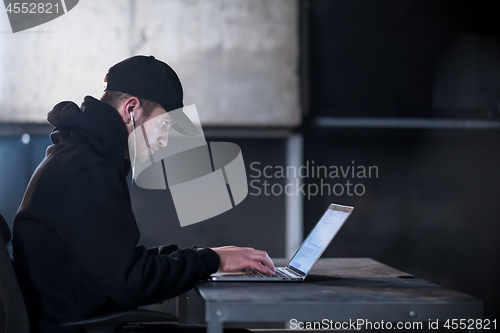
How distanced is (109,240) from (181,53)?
1867mm

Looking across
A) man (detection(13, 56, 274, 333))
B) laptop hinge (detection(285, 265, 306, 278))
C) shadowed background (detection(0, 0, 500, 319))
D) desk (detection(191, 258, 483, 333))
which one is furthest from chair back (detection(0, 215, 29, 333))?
shadowed background (detection(0, 0, 500, 319))

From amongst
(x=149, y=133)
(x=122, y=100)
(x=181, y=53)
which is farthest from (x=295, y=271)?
(x=181, y=53)

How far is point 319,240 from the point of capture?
1395 millimetres

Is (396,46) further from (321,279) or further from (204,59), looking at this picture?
(321,279)

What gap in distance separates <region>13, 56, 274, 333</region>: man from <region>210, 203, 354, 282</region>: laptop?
14 centimetres

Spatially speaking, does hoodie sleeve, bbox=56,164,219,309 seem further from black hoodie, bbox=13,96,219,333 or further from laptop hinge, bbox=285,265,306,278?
laptop hinge, bbox=285,265,306,278

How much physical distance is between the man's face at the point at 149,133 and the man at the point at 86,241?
12 centimetres

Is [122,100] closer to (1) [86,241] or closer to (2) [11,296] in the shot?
(1) [86,241]

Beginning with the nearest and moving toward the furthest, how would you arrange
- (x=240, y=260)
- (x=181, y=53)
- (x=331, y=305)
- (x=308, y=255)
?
1. (x=331, y=305)
2. (x=240, y=260)
3. (x=308, y=255)
4. (x=181, y=53)

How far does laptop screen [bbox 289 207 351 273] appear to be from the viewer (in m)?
1.32

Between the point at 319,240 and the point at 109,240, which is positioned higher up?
the point at 109,240

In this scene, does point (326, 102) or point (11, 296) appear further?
point (326, 102)

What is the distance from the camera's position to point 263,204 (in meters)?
2.84

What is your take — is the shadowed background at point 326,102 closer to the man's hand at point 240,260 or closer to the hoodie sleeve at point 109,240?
the man's hand at point 240,260
